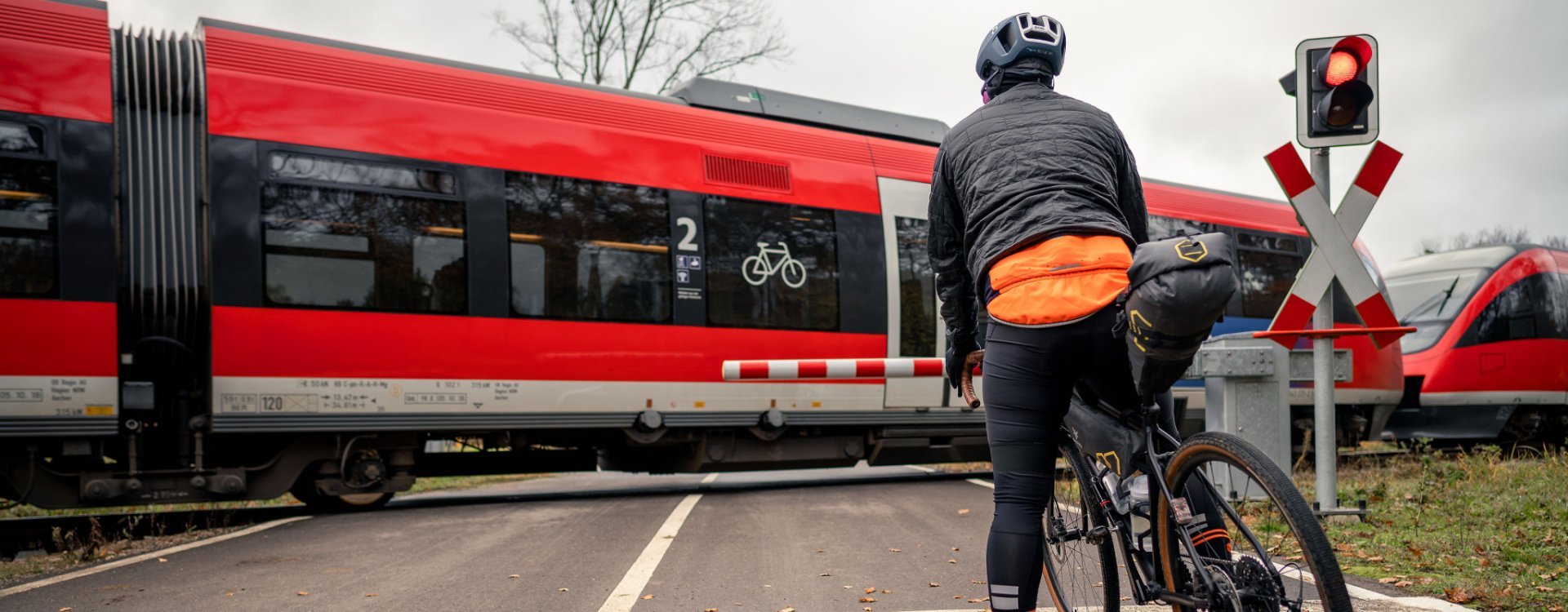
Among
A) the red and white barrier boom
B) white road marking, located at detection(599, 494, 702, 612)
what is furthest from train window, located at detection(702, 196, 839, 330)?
the red and white barrier boom

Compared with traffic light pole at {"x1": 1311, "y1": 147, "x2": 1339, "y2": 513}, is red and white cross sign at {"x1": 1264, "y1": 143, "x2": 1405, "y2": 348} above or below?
above

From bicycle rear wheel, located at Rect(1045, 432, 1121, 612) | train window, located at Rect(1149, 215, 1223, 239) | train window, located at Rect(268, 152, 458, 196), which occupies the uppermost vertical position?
train window, located at Rect(268, 152, 458, 196)

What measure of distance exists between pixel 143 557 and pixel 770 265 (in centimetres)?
529

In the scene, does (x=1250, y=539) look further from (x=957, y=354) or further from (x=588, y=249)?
(x=588, y=249)

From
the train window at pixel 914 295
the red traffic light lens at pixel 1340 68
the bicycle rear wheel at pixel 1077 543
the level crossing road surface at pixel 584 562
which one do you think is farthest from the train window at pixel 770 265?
the bicycle rear wheel at pixel 1077 543

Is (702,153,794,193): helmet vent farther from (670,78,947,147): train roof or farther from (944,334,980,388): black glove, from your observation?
(944,334,980,388): black glove

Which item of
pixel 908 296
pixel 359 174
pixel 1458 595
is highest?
pixel 359 174

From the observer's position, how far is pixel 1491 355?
46.6 feet

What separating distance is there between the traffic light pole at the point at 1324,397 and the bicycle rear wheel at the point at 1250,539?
161 inches

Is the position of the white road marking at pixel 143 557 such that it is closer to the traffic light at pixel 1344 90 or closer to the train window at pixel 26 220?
the train window at pixel 26 220

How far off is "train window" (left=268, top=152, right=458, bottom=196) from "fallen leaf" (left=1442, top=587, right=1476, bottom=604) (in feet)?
22.6

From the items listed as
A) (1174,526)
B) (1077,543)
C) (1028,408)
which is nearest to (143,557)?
(1077,543)

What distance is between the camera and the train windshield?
14.5 m

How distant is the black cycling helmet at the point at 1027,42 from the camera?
9.64ft
